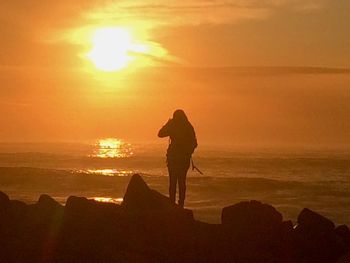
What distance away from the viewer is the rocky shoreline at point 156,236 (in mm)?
11148

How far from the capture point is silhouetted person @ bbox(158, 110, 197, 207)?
45.1 feet

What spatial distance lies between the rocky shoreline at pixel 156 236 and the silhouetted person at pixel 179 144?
1.00m

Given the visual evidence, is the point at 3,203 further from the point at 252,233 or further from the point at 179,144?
the point at 252,233

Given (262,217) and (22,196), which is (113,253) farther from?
(22,196)

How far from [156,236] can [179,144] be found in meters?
2.67

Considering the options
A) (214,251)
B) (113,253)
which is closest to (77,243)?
(113,253)

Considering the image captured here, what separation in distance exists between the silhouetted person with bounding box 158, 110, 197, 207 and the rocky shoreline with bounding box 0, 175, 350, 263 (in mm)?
1005

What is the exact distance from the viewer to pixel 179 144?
13.8 meters

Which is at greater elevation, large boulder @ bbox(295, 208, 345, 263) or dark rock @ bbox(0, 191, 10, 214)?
Answer: dark rock @ bbox(0, 191, 10, 214)

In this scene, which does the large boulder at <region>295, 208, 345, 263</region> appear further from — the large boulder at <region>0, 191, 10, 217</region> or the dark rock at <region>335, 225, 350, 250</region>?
the large boulder at <region>0, 191, 10, 217</region>

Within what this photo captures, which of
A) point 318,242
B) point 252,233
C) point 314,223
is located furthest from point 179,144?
point 318,242

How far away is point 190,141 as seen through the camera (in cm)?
1383

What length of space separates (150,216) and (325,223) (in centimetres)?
327

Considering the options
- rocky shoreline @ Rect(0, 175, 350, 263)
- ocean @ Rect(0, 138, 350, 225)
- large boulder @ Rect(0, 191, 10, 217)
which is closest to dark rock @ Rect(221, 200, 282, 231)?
rocky shoreline @ Rect(0, 175, 350, 263)
